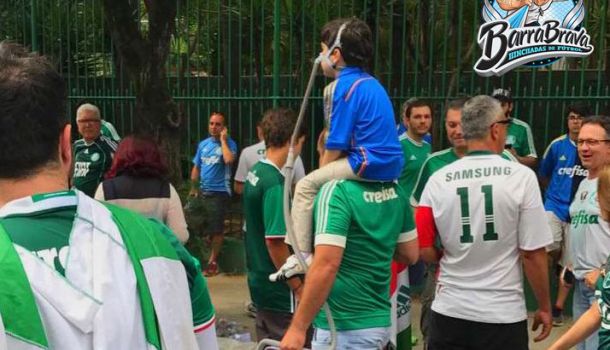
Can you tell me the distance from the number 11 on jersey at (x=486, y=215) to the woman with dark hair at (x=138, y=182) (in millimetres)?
1662

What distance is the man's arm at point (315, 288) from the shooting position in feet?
9.62

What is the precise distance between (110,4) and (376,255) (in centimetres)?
565

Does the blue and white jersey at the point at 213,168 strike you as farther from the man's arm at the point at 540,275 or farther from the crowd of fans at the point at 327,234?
the man's arm at the point at 540,275

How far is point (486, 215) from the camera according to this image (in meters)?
3.40

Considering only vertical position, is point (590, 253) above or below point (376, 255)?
below

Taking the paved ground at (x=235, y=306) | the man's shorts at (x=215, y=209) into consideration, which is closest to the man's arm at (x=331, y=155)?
the paved ground at (x=235, y=306)

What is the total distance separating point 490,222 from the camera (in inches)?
134

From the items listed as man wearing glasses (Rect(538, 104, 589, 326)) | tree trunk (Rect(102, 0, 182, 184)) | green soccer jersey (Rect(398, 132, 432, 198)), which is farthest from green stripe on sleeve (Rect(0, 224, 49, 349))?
tree trunk (Rect(102, 0, 182, 184))

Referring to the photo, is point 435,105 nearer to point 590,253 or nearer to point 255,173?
point 590,253

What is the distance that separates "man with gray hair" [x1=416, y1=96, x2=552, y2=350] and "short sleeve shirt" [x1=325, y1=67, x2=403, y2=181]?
413 mm

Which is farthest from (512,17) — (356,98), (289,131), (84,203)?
(84,203)

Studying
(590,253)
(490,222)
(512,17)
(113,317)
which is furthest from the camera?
(512,17)

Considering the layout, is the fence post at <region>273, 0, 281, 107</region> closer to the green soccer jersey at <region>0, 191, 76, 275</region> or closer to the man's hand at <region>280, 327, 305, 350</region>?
the man's hand at <region>280, 327, 305, 350</region>

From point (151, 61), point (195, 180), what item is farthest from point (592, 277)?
point (195, 180)
